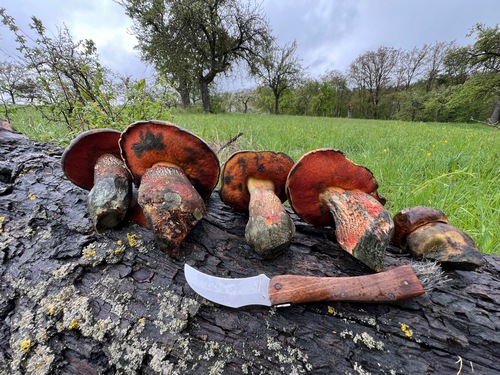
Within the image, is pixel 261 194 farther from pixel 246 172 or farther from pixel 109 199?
pixel 109 199

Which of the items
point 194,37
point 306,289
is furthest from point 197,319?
point 194,37

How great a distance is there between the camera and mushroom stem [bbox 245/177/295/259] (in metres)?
1.17

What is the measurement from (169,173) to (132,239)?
14.9 inches

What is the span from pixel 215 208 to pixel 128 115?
93.4 inches

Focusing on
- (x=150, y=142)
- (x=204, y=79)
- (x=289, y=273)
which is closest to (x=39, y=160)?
(x=150, y=142)

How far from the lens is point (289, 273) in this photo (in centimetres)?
118

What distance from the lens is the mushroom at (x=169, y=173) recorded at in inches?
45.4

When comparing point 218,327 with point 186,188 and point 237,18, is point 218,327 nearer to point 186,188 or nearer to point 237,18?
point 186,188

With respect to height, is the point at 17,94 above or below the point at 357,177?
above

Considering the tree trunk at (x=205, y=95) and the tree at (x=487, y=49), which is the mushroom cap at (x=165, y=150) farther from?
the tree at (x=487, y=49)

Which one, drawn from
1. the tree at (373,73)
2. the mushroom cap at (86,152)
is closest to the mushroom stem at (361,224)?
the mushroom cap at (86,152)

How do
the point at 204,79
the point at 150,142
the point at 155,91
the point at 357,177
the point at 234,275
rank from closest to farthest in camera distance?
the point at 234,275 < the point at 150,142 < the point at 357,177 < the point at 155,91 < the point at 204,79

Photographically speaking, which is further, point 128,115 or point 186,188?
point 128,115

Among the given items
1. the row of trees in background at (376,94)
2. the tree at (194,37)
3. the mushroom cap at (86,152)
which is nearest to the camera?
the mushroom cap at (86,152)
